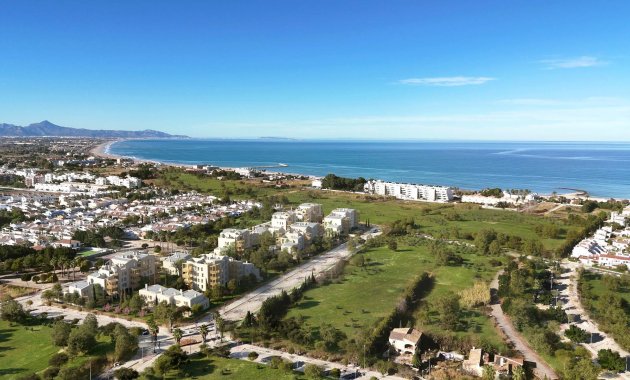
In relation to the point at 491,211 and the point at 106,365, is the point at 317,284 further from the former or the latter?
the point at 491,211

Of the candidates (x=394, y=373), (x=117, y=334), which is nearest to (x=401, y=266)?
(x=394, y=373)

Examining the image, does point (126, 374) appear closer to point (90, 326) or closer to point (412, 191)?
point (90, 326)

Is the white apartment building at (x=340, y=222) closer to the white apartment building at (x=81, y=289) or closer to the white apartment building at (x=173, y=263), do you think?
the white apartment building at (x=173, y=263)

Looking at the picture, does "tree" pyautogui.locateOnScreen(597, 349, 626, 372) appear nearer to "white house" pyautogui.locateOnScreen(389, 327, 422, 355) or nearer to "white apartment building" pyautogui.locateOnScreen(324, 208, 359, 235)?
"white house" pyautogui.locateOnScreen(389, 327, 422, 355)

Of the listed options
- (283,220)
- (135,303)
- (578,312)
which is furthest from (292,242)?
(578,312)

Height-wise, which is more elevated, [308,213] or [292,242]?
[308,213]

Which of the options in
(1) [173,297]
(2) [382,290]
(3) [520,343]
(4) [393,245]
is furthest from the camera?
(4) [393,245]
